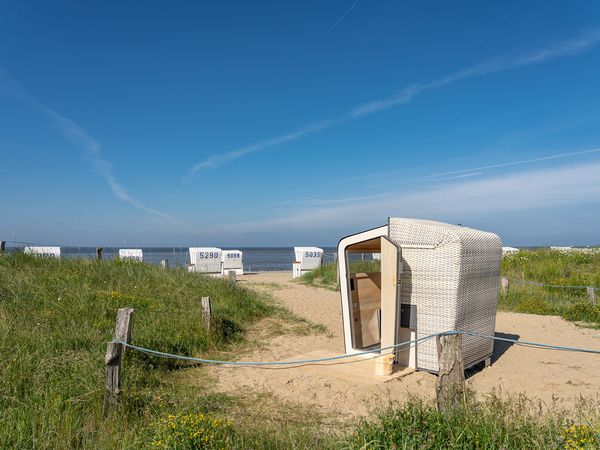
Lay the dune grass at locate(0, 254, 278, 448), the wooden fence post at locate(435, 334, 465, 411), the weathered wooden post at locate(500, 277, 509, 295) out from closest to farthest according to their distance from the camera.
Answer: the dune grass at locate(0, 254, 278, 448), the wooden fence post at locate(435, 334, 465, 411), the weathered wooden post at locate(500, 277, 509, 295)

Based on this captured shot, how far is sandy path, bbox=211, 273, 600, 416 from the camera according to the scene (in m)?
5.86

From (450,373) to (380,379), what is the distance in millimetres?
2176

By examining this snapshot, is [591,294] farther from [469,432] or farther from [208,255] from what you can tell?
[208,255]

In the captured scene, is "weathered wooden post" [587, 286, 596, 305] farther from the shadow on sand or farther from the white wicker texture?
the white wicker texture

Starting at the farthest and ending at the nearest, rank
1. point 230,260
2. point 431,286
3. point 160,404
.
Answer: point 230,260 < point 431,286 < point 160,404

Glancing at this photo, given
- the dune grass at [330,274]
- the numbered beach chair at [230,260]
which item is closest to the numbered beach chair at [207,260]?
the numbered beach chair at [230,260]

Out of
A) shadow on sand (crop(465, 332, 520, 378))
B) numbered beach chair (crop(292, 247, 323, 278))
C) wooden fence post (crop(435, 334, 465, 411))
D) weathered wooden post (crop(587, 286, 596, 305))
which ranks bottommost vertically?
shadow on sand (crop(465, 332, 520, 378))

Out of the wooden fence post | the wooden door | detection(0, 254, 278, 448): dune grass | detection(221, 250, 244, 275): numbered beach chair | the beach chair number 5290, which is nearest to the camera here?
detection(0, 254, 278, 448): dune grass

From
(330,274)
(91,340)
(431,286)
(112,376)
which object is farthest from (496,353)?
(330,274)

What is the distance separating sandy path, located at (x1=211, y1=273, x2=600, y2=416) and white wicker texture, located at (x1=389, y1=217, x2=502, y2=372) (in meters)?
0.62

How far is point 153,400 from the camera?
493 centimetres

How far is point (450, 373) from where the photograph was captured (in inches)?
174

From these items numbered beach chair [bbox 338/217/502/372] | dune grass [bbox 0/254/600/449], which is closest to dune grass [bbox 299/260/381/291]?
dune grass [bbox 0/254/600/449]

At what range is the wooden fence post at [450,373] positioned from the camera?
14.1ft
